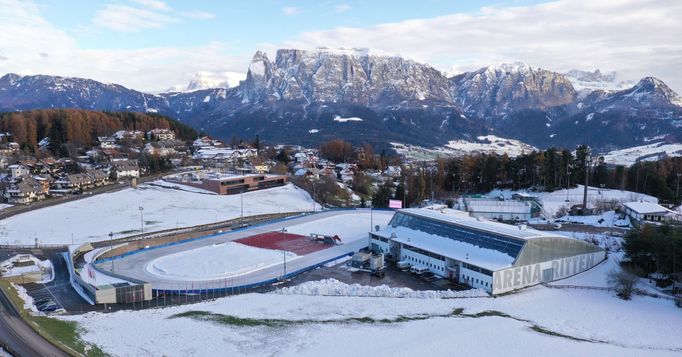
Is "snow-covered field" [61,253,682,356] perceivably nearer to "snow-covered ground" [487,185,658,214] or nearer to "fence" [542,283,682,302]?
"fence" [542,283,682,302]

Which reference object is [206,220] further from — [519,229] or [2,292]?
[519,229]

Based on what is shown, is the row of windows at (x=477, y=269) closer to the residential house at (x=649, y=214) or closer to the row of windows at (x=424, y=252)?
the row of windows at (x=424, y=252)

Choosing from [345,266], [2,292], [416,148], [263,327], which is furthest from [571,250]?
[416,148]

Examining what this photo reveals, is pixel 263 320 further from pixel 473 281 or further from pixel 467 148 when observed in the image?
pixel 467 148

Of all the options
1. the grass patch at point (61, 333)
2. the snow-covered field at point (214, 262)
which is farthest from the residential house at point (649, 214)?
the grass patch at point (61, 333)

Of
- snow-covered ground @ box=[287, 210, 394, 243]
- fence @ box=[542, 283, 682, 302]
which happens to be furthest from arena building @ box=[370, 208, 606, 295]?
snow-covered ground @ box=[287, 210, 394, 243]

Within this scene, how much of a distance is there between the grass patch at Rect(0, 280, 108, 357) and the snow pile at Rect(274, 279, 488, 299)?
977 cm

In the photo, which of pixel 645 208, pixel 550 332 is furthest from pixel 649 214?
pixel 550 332

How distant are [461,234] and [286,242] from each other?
13.0 meters

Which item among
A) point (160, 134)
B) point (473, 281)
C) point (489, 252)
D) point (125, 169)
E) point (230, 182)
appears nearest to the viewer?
point (473, 281)

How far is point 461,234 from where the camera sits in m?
31.9

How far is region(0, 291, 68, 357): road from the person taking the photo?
1798 cm

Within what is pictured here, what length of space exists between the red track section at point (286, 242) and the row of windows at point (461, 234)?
601cm

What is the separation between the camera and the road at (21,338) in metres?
18.0
